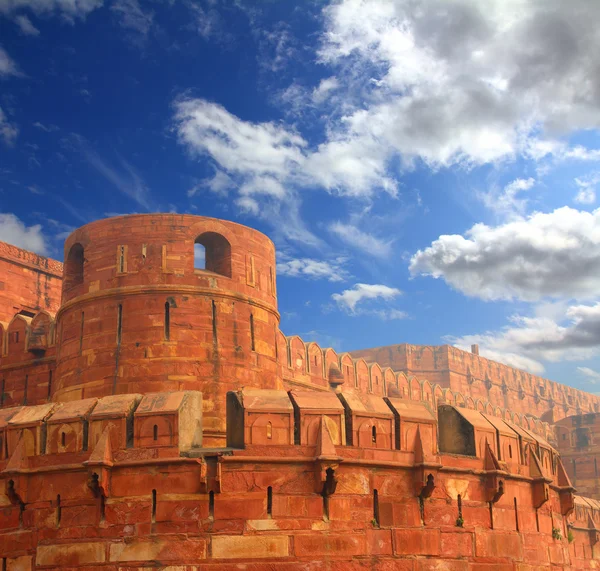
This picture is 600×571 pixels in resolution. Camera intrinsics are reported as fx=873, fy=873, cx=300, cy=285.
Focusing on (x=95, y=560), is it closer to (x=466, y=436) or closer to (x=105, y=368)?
(x=105, y=368)

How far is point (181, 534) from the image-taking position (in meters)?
12.3

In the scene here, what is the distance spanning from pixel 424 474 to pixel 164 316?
19.0 feet

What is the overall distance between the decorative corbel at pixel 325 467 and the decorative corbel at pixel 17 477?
4426mm

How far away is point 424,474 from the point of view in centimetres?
1348

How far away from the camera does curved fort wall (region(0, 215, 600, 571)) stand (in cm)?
1251

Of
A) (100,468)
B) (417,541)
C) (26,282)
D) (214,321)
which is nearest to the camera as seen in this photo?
(100,468)

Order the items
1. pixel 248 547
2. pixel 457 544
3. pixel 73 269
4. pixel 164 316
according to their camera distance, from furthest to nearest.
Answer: pixel 73 269 < pixel 164 316 < pixel 457 544 < pixel 248 547

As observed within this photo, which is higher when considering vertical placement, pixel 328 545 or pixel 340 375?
pixel 340 375

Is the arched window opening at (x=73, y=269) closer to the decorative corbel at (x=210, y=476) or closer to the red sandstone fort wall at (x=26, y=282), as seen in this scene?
the decorative corbel at (x=210, y=476)

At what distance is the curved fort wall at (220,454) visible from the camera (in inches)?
492

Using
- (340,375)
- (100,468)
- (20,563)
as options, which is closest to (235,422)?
(100,468)

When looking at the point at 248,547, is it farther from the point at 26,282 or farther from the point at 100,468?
the point at 26,282

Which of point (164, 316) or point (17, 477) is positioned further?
point (164, 316)

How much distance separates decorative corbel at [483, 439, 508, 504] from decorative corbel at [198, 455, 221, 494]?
15.3 ft
